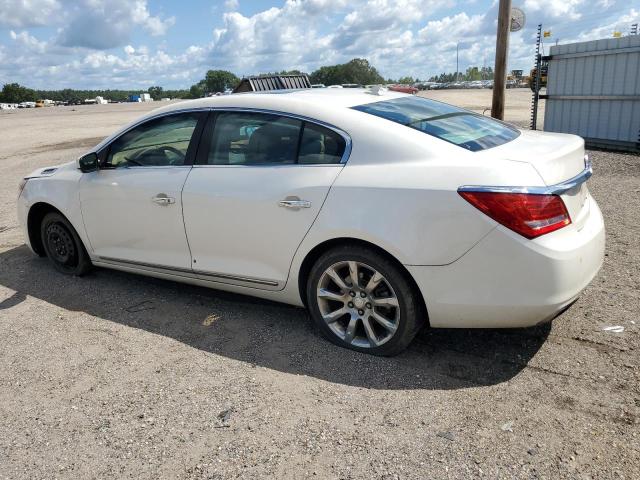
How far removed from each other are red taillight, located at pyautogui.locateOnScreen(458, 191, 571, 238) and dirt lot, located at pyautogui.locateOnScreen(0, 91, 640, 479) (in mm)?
919

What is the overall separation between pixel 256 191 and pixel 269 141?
1.26 ft

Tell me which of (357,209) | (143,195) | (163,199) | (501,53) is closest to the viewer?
(357,209)

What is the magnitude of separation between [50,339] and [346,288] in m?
2.28

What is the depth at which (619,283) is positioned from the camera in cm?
438

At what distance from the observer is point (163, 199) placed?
13.6 feet

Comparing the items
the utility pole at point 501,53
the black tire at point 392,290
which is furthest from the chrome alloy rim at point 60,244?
the utility pole at point 501,53

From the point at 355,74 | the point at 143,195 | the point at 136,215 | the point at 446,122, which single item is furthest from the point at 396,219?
the point at 355,74

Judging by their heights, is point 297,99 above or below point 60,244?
above

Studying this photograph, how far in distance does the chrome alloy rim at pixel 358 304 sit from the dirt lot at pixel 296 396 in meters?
0.17

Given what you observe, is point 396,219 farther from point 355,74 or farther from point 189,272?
point 355,74

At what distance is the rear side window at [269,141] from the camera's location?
140 inches

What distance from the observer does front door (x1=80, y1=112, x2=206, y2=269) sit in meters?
4.16

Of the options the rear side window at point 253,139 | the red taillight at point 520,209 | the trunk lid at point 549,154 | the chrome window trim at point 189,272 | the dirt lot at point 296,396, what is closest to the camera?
the dirt lot at point 296,396

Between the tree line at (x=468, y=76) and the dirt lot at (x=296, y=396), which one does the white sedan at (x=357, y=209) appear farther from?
the tree line at (x=468, y=76)
